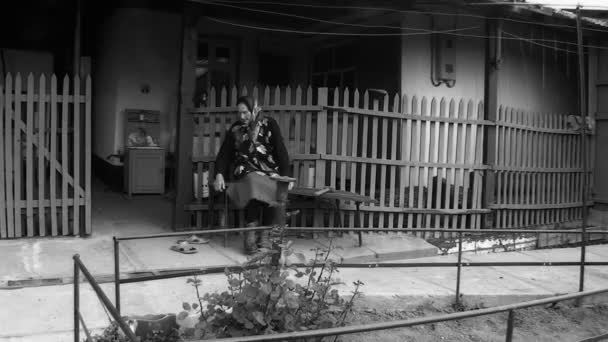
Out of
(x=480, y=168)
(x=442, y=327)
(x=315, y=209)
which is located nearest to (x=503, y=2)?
(x=480, y=168)

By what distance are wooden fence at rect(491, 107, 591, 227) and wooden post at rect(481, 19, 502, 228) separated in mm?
137

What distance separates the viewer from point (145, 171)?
29.0ft

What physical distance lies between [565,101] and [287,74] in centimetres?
547

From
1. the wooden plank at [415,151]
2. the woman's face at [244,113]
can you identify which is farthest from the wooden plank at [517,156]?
the woman's face at [244,113]

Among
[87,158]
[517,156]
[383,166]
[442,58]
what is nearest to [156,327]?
[87,158]

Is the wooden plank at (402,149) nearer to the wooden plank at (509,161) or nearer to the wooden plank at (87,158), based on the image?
the wooden plank at (509,161)

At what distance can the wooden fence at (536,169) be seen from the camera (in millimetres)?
8227

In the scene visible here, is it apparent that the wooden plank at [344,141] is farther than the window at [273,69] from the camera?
No

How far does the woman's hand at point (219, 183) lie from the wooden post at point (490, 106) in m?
3.93

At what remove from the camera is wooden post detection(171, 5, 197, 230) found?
6789 mm

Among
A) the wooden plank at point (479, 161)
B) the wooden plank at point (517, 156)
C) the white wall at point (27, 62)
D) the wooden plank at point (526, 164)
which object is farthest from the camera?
the white wall at point (27, 62)

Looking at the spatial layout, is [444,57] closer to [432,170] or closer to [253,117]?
[432,170]

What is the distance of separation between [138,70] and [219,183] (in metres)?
4.22

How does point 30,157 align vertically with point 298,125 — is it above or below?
below
